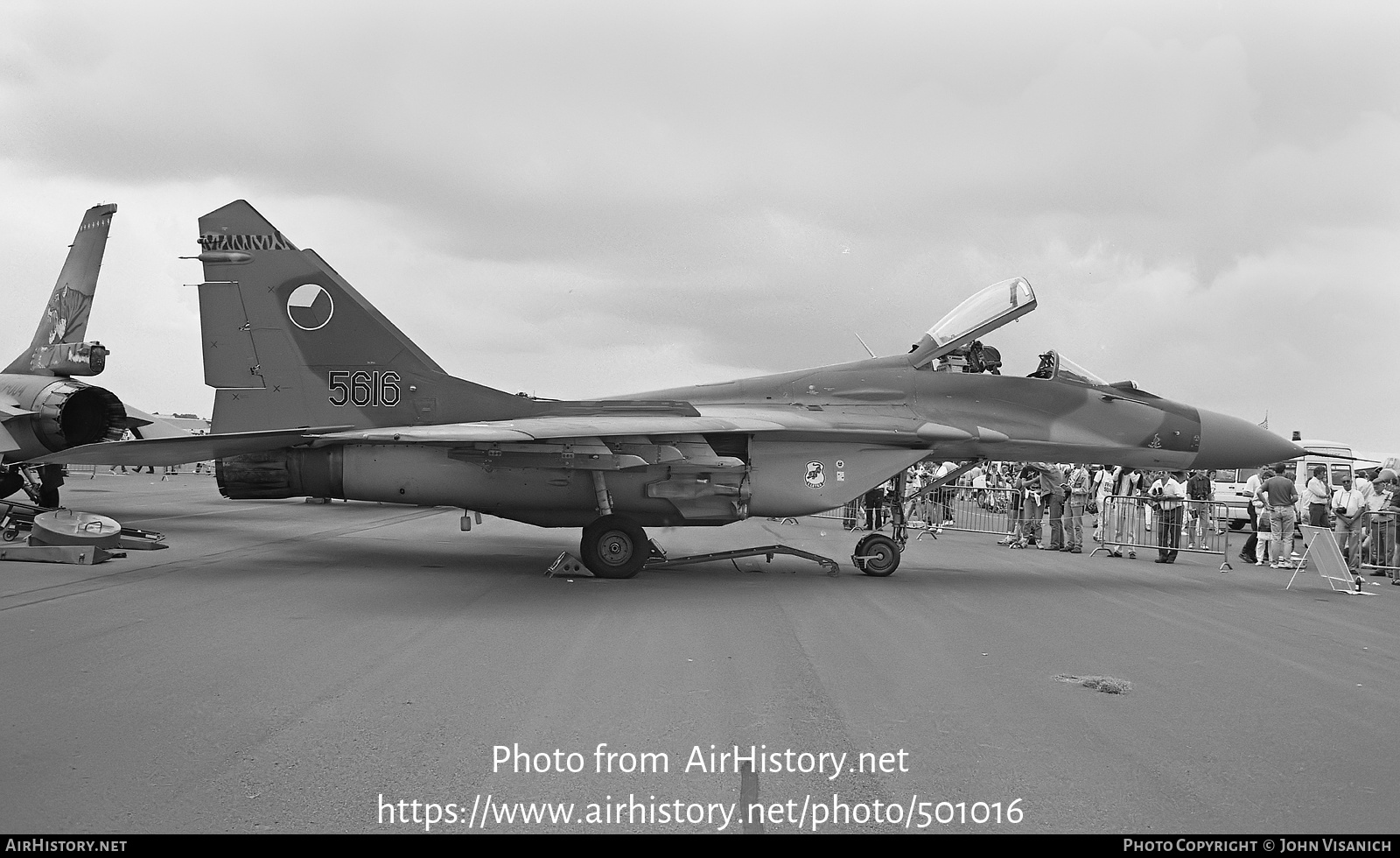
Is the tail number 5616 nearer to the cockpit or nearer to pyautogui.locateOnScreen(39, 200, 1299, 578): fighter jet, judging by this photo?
pyautogui.locateOnScreen(39, 200, 1299, 578): fighter jet

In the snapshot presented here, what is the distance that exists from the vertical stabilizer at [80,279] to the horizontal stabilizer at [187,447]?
7.94 meters

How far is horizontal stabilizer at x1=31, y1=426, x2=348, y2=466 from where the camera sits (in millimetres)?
9484

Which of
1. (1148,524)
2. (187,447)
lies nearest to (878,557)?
(187,447)

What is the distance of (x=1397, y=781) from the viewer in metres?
3.88

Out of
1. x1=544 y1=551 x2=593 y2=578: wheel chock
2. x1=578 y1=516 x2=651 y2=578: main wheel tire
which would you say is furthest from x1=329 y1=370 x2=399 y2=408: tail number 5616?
x1=578 y1=516 x2=651 y2=578: main wheel tire

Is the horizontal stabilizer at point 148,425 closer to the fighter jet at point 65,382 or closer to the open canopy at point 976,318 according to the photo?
the fighter jet at point 65,382

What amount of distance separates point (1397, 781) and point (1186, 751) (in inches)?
31.2

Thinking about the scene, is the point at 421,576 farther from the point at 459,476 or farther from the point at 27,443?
the point at 27,443

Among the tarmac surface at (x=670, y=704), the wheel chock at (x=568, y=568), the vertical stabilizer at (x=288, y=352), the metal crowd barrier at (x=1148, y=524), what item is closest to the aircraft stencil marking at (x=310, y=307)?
the vertical stabilizer at (x=288, y=352)

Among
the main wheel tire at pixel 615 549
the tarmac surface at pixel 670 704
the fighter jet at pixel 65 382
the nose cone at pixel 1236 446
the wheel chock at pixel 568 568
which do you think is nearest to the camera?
the tarmac surface at pixel 670 704

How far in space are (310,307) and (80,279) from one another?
8.89 meters

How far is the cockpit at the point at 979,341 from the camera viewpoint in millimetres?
11141

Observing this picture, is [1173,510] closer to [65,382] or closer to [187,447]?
[187,447]
